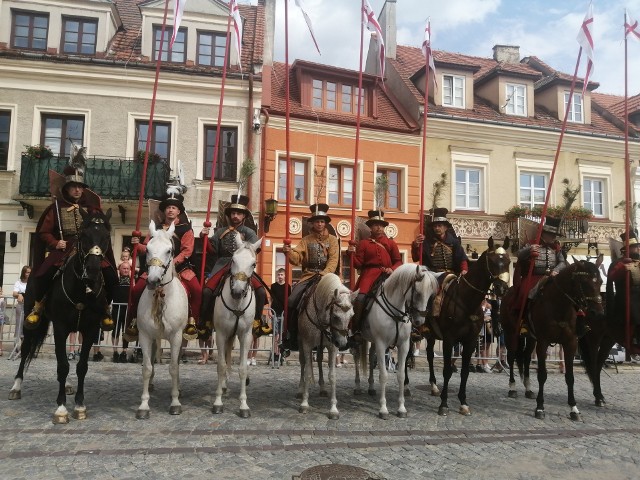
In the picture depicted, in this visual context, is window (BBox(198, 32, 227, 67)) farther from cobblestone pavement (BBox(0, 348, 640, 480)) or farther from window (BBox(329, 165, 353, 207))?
cobblestone pavement (BBox(0, 348, 640, 480))

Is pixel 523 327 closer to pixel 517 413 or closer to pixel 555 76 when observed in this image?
pixel 517 413

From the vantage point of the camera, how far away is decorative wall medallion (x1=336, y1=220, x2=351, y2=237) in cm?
2000

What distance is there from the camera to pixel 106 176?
16984mm

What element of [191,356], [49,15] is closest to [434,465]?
[191,356]

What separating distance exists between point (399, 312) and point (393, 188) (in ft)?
48.2

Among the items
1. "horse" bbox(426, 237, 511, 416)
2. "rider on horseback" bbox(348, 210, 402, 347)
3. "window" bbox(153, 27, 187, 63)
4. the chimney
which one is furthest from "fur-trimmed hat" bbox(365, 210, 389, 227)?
the chimney

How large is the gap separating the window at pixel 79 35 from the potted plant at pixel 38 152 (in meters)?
4.02

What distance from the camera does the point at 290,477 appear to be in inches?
188

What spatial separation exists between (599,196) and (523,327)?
59.3ft

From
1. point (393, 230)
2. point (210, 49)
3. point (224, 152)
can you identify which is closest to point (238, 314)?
point (224, 152)

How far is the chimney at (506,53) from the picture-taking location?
91.6 ft

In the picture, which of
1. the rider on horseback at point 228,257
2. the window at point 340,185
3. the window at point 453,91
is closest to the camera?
the rider on horseback at point 228,257

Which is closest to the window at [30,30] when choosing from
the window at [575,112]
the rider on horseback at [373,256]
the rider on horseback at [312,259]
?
the rider on horseback at [312,259]

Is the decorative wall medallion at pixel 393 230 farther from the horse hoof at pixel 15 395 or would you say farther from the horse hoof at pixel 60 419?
the horse hoof at pixel 60 419
